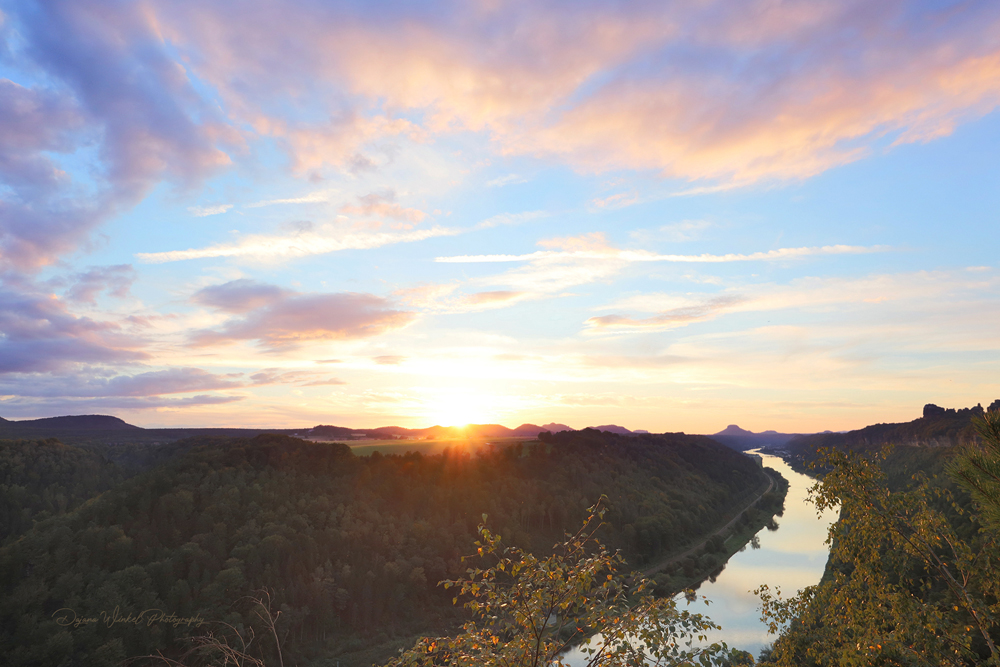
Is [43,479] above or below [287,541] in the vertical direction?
above

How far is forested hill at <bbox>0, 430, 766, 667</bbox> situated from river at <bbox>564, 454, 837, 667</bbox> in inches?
418

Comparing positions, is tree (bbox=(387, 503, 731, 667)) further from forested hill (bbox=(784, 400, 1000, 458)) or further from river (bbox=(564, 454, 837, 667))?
forested hill (bbox=(784, 400, 1000, 458))

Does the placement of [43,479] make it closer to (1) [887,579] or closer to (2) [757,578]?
(1) [887,579]

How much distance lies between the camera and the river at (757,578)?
157ft

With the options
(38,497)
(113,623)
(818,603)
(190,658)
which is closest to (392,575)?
(190,658)

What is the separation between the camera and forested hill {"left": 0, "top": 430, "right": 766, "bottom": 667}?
136 ft

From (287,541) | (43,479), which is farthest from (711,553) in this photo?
(43,479)

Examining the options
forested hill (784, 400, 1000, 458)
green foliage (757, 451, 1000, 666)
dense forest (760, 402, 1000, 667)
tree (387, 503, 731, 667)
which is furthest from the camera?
forested hill (784, 400, 1000, 458)

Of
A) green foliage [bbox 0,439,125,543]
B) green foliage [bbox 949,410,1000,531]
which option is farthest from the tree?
green foliage [bbox 0,439,125,543]

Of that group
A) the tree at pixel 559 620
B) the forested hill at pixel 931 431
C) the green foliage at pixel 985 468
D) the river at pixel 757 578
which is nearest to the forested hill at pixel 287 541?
the river at pixel 757 578

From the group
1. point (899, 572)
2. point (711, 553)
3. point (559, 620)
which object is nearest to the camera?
point (559, 620)

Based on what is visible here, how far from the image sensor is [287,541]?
5388cm

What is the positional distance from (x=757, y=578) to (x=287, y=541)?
58122 mm

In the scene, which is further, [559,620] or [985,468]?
[559,620]
